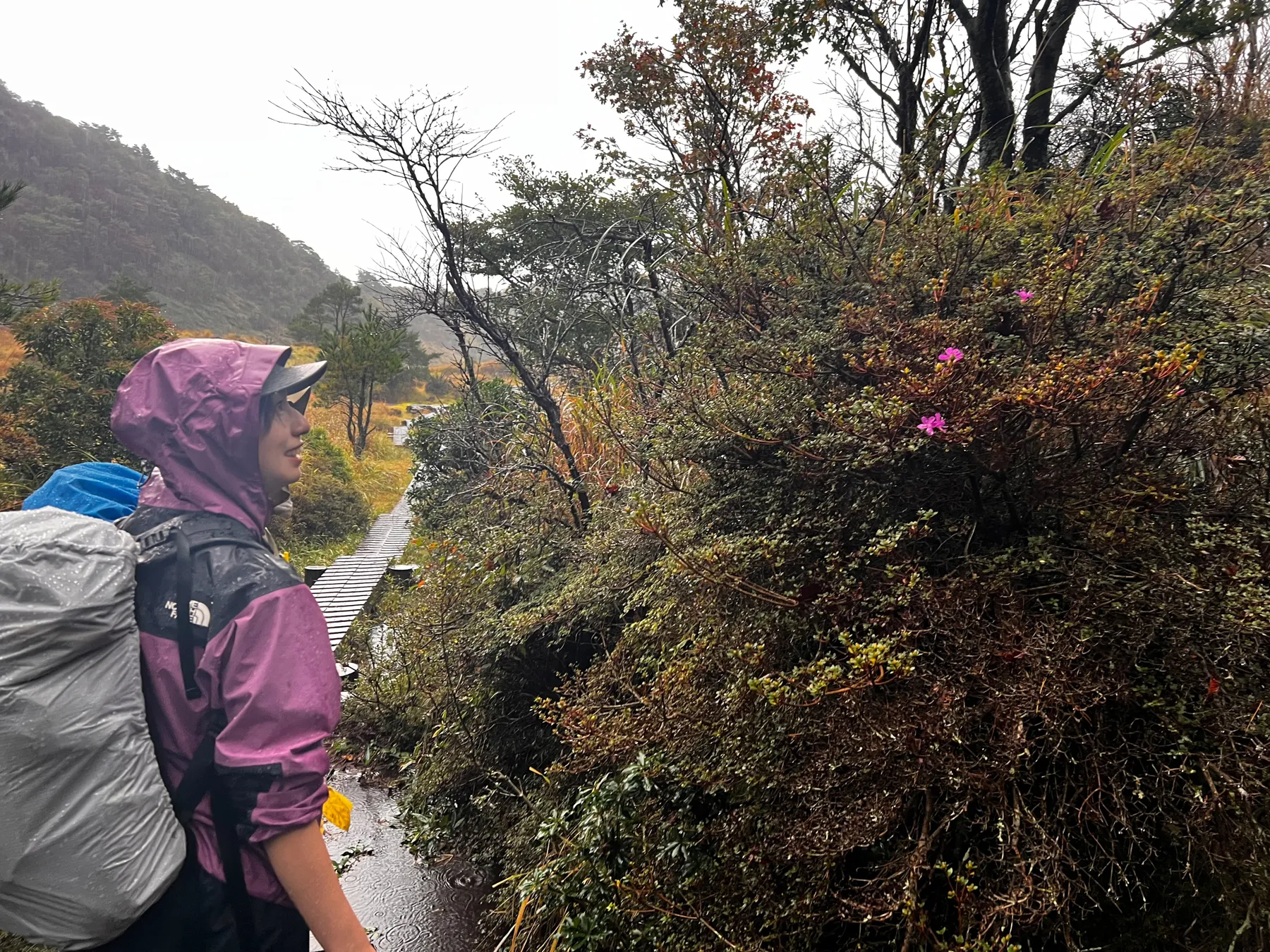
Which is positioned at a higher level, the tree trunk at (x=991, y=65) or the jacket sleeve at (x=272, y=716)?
the tree trunk at (x=991, y=65)

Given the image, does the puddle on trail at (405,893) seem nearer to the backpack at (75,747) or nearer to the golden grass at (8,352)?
the backpack at (75,747)

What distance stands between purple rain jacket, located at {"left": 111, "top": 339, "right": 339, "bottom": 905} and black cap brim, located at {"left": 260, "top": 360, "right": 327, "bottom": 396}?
2 cm

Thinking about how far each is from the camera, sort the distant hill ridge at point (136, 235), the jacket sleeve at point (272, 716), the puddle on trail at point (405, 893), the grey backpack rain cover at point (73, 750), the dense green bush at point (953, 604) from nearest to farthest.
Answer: the grey backpack rain cover at point (73, 750) → the jacket sleeve at point (272, 716) → the dense green bush at point (953, 604) → the puddle on trail at point (405, 893) → the distant hill ridge at point (136, 235)

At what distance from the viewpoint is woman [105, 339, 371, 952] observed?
99cm

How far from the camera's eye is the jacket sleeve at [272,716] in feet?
3.25

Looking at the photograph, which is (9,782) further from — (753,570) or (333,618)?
(333,618)

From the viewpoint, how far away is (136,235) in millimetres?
26031

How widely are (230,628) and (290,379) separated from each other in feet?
1.42

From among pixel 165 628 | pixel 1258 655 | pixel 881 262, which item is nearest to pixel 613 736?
pixel 165 628

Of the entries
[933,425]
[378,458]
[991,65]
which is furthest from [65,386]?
[378,458]

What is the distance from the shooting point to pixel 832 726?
1609 mm

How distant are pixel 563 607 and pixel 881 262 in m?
2.06

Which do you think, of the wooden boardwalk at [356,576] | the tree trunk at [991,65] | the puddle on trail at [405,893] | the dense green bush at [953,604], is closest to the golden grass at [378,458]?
the wooden boardwalk at [356,576]

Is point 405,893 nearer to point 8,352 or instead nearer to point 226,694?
point 226,694
